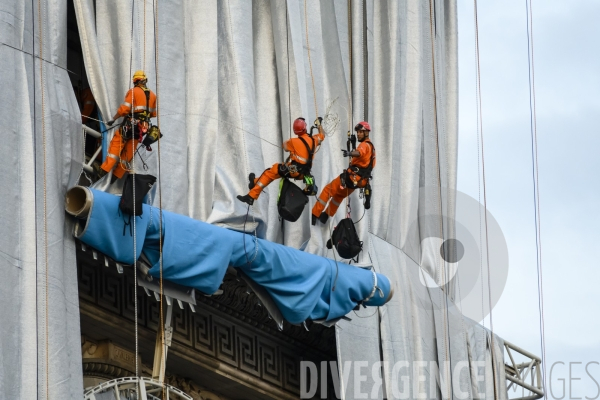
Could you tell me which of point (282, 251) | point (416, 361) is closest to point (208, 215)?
point (282, 251)

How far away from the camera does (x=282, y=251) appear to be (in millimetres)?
23766

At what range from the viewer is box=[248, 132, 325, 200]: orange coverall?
77.9 feet

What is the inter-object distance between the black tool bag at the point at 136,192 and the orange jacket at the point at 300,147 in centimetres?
271

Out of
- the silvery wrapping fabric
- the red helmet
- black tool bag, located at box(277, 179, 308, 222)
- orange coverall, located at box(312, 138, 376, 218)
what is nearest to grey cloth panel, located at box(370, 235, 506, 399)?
orange coverall, located at box(312, 138, 376, 218)

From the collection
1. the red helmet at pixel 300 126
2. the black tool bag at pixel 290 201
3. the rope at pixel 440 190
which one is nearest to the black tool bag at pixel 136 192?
the black tool bag at pixel 290 201

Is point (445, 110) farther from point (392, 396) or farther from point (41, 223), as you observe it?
point (41, 223)

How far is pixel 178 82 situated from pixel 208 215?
1907 millimetres

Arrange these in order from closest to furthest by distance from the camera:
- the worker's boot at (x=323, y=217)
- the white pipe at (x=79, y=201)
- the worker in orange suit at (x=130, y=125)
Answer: the white pipe at (x=79, y=201) → the worker in orange suit at (x=130, y=125) → the worker's boot at (x=323, y=217)

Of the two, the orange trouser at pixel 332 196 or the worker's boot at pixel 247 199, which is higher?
the orange trouser at pixel 332 196

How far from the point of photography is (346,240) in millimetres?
24828

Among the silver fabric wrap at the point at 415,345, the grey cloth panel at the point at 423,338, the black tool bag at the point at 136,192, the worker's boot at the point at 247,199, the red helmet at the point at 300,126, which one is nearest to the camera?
the black tool bag at the point at 136,192

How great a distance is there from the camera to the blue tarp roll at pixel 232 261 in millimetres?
21391

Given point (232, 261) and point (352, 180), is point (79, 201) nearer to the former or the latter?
point (232, 261)

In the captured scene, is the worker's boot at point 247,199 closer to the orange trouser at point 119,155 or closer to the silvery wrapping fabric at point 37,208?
the orange trouser at point 119,155
